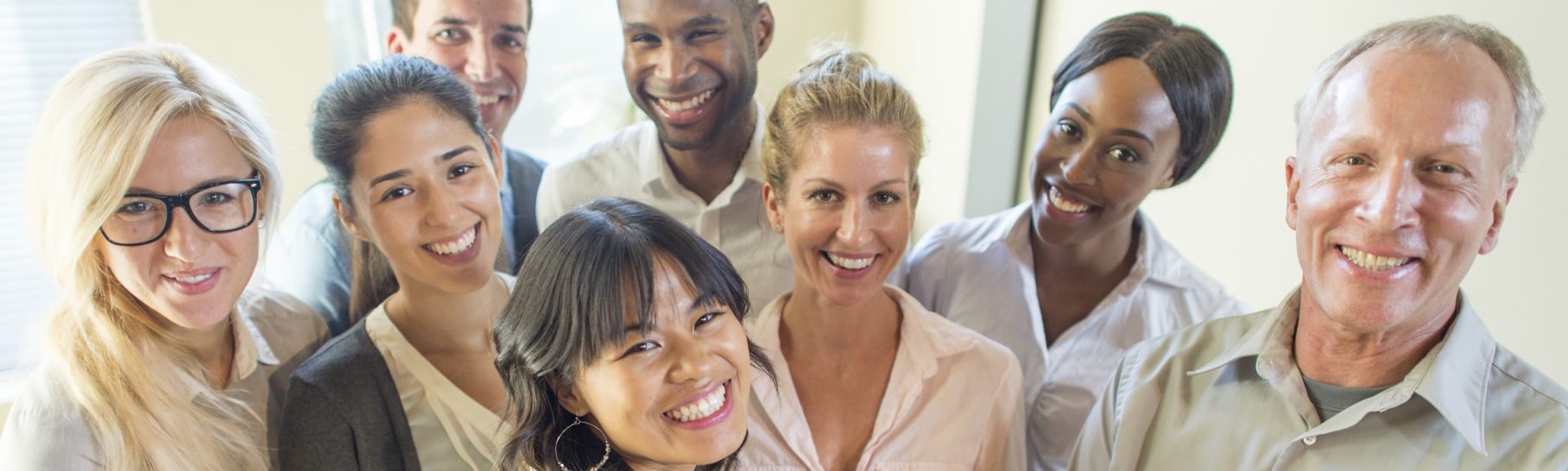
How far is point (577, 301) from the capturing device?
136 centimetres

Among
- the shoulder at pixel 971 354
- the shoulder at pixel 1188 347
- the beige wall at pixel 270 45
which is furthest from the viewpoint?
the beige wall at pixel 270 45

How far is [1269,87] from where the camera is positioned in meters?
2.59

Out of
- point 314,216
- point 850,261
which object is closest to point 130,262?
point 314,216

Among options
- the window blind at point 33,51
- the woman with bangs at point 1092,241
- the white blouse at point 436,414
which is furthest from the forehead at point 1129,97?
the window blind at point 33,51

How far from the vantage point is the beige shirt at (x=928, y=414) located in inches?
→ 74.4

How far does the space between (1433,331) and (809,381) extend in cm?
106

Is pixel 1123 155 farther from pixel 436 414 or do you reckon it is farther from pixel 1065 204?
pixel 436 414

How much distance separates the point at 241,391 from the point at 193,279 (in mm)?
287

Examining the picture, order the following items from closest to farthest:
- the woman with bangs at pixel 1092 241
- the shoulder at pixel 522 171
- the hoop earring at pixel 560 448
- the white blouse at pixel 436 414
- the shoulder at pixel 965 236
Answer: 1. the hoop earring at pixel 560 448
2. the white blouse at pixel 436 414
3. the woman with bangs at pixel 1092 241
4. the shoulder at pixel 965 236
5. the shoulder at pixel 522 171

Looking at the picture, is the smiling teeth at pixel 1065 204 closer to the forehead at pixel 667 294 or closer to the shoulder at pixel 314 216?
the forehead at pixel 667 294

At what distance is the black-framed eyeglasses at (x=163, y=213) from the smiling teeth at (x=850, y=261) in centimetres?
106

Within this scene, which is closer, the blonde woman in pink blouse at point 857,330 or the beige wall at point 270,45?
the blonde woman in pink blouse at point 857,330

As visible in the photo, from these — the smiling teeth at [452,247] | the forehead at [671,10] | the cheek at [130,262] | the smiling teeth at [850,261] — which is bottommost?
the smiling teeth at [850,261]

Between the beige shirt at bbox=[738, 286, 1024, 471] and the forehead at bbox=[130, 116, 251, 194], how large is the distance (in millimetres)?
1023
